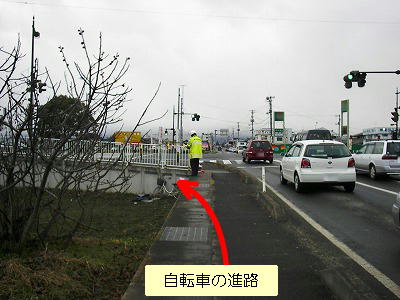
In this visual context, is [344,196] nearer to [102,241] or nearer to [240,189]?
[240,189]

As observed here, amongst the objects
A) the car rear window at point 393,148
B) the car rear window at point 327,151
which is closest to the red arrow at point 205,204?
the car rear window at point 327,151

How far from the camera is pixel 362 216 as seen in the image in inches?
339

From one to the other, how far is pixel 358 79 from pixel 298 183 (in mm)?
11607

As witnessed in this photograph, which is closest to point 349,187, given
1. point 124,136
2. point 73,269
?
point 124,136

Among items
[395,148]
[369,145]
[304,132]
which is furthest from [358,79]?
[304,132]

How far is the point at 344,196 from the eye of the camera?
11.4 meters

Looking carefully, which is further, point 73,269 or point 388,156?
point 388,156

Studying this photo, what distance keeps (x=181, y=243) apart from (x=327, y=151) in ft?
23.7

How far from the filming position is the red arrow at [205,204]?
5902 mm

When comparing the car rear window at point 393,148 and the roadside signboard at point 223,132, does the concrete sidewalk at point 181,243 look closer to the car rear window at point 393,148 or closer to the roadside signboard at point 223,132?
the car rear window at point 393,148

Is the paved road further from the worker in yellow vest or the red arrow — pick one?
the worker in yellow vest

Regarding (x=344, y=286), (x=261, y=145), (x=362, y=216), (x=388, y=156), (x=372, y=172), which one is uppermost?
(x=261, y=145)

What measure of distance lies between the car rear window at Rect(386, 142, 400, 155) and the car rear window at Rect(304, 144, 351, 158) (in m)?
4.34

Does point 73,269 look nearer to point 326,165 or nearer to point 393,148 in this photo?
point 326,165
